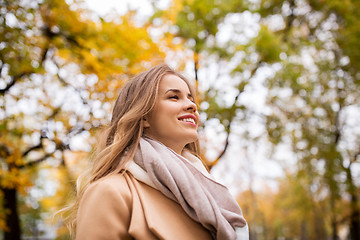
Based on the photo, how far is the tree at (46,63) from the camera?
5.17m

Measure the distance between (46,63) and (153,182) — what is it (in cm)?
858

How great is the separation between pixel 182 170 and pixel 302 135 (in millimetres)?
12750

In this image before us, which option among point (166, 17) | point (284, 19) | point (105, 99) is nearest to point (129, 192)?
point (105, 99)

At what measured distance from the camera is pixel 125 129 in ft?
6.24

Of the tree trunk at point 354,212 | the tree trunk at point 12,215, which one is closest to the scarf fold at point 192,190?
the tree trunk at point 12,215

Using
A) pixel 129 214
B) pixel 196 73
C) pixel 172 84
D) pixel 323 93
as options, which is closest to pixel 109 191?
pixel 129 214

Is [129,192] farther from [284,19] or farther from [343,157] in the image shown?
[343,157]

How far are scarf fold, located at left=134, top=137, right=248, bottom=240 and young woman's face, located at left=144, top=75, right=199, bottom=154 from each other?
0.49 feet

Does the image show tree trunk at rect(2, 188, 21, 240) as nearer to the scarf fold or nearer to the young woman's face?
the young woman's face

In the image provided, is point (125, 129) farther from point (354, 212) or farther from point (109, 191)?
point (354, 212)

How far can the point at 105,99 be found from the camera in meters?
7.48

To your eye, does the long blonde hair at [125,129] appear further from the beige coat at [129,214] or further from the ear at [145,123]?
the beige coat at [129,214]

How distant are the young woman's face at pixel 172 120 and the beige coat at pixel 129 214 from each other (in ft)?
1.22

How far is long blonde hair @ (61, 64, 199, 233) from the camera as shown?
1.76 meters
